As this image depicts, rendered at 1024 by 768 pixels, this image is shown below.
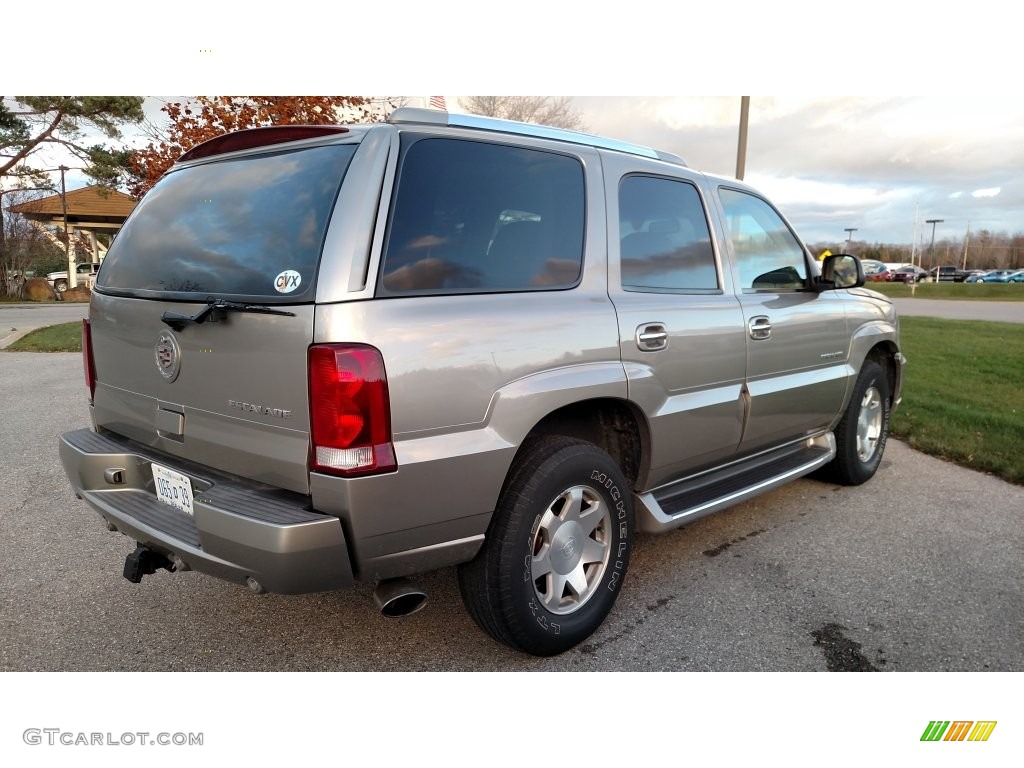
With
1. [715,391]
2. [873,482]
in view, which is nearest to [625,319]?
[715,391]

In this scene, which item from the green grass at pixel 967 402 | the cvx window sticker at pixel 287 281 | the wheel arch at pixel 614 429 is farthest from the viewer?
the green grass at pixel 967 402

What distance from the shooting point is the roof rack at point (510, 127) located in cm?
250

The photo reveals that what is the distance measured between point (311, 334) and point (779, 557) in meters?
2.79

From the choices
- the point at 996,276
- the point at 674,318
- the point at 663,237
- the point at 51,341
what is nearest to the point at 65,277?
the point at 51,341

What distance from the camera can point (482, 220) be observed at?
2.58 m

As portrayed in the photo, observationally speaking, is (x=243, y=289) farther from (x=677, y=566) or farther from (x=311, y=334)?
(x=677, y=566)

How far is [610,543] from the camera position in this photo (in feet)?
9.49

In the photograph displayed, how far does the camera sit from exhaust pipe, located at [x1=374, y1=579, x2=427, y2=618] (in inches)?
90.7

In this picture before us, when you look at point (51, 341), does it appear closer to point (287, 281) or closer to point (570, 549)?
→ point (287, 281)

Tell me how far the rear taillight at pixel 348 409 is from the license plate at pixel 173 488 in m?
0.72

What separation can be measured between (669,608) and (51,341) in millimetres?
12935
